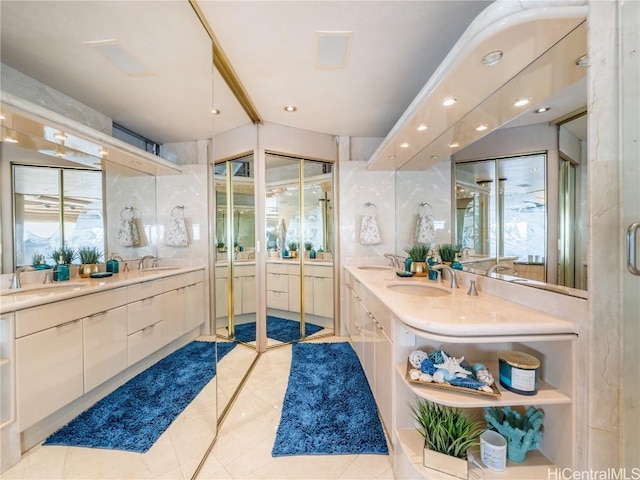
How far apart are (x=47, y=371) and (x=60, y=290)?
44 centimetres

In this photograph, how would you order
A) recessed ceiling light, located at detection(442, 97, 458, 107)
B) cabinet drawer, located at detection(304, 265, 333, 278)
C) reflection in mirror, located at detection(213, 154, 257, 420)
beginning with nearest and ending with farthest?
recessed ceiling light, located at detection(442, 97, 458, 107) < reflection in mirror, located at detection(213, 154, 257, 420) < cabinet drawer, located at detection(304, 265, 333, 278)

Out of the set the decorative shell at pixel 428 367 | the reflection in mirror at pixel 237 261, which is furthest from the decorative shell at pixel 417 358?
the reflection in mirror at pixel 237 261

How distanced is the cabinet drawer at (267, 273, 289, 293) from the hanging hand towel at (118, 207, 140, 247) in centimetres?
187

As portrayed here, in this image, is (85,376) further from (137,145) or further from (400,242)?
(400,242)

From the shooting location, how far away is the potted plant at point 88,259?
96 centimetres

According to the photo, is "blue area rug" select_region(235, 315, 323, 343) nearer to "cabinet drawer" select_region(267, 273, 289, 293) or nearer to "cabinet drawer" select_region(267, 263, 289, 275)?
"cabinet drawer" select_region(267, 273, 289, 293)

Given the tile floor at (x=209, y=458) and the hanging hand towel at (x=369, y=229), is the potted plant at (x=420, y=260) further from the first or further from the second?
the tile floor at (x=209, y=458)

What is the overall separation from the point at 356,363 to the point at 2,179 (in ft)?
8.35

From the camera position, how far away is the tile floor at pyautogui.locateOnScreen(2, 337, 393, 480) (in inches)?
38.4

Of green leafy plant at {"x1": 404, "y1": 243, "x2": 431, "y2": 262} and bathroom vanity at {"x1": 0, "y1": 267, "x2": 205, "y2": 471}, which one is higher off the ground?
green leafy plant at {"x1": 404, "y1": 243, "x2": 431, "y2": 262}

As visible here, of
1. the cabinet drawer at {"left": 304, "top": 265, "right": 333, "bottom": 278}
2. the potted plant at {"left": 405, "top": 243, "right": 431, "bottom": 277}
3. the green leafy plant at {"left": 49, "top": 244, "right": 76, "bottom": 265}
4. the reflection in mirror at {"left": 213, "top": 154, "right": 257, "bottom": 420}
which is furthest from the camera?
the cabinet drawer at {"left": 304, "top": 265, "right": 333, "bottom": 278}

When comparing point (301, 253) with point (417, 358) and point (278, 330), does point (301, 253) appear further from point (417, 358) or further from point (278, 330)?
point (417, 358)

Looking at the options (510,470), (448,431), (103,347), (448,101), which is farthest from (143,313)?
(448,101)

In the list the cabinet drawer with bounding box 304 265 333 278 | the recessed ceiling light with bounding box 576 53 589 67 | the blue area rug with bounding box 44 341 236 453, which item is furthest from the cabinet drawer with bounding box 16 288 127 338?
the recessed ceiling light with bounding box 576 53 589 67
